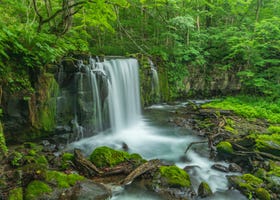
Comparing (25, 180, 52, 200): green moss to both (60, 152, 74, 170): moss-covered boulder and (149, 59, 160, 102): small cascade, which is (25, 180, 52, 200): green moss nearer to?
(60, 152, 74, 170): moss-covered boulder

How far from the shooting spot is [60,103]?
7.20 metres

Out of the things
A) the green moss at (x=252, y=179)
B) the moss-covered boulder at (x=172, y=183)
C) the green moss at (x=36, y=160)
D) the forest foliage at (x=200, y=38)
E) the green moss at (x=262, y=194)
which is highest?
the forest foliage at (x=200, y=38)

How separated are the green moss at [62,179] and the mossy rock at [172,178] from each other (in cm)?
173

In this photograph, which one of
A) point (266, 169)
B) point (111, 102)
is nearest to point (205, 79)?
point (111, 102)

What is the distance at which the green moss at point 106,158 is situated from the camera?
5.36m

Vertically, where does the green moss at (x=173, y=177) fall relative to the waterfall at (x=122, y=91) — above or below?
below

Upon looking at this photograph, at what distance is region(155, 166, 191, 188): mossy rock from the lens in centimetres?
478

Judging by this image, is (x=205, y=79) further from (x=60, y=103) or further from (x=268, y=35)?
(x=60, y=103)

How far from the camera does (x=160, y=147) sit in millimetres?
7480

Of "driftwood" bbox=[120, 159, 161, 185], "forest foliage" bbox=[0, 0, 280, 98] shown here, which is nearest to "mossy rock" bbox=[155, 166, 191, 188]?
"driftwood" bbox=[120, 159, 161, 185]

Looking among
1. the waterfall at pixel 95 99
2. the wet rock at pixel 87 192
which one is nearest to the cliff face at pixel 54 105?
the waterfall at pixel 95 99

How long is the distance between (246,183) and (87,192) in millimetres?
3428

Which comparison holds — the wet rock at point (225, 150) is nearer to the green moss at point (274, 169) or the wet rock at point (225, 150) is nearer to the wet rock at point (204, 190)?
the green moss at point (274, 169)

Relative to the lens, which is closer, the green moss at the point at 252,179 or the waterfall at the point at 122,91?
the green moss at the point at 252,179
